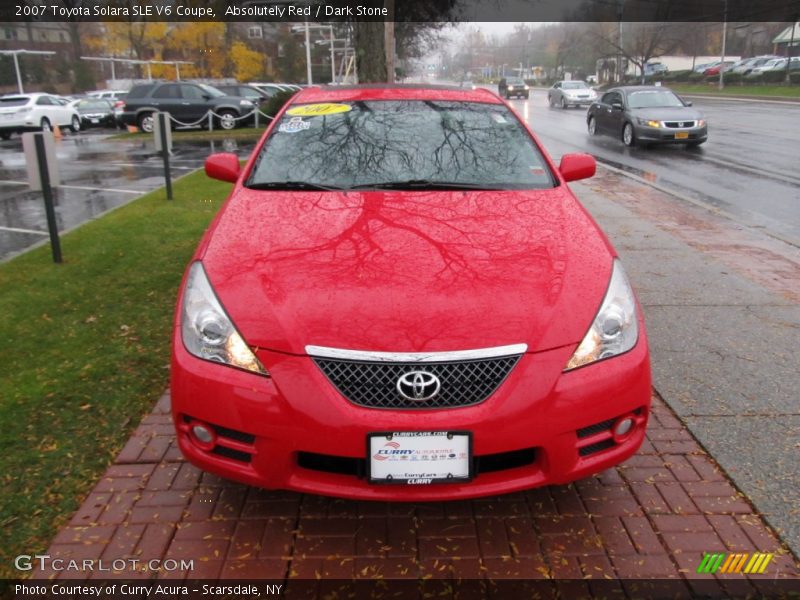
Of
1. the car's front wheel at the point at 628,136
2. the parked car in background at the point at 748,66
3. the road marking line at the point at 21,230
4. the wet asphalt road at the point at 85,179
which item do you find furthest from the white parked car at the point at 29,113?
the parked car in background at the point at 748,66

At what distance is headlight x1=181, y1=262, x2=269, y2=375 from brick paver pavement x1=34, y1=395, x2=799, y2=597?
Answer: 28.9 inches

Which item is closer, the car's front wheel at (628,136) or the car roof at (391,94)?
the car roof at (391,94)

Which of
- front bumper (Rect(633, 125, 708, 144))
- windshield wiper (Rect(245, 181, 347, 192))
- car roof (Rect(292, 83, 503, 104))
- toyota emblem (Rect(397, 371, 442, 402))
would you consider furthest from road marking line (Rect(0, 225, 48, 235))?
front bumper (Rect(633, 125, 708, 144))

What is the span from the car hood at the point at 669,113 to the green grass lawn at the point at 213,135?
1136 centimetres

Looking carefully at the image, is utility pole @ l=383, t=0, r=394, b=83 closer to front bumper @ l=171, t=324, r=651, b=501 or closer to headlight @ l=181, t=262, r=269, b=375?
headlight @ l=181, t=262, r=269, b=375

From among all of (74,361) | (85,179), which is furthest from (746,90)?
(74,361)

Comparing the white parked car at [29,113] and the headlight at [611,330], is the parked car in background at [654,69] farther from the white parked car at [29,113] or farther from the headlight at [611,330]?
the headlight at [611,330]

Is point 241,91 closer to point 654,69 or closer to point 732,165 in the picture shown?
point 732,165

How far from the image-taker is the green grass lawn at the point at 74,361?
282cm

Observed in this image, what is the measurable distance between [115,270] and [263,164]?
3.10 metres

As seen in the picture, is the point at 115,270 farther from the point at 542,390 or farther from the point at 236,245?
the point at 542,390

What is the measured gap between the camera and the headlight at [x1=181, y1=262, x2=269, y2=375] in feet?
7.68

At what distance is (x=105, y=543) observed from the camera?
2502 mm

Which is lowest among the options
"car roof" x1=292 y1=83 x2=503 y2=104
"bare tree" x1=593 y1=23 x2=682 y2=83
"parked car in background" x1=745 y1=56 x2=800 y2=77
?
"car roof" x1=292 y1=83 x2=503 y2=104
